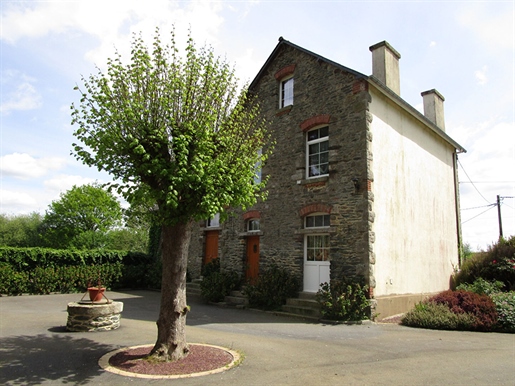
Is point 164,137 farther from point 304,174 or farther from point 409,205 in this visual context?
point 409,205

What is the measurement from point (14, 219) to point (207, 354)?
45.5 m

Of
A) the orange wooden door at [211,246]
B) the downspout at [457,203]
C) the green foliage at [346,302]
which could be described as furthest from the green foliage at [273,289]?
the downspout at [457,203]

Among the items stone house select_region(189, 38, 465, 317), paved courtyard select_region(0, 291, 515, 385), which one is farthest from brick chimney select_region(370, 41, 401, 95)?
paved courtyard select_region(0, 291, 515, 385)

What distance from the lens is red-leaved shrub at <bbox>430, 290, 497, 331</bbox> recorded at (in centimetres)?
974

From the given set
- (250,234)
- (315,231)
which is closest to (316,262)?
(315,231)

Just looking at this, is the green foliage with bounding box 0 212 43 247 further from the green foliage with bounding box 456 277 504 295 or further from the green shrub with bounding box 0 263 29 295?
the green foliage with bounding box 456 277 504 295

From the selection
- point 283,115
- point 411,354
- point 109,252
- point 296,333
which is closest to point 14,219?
point 109,252

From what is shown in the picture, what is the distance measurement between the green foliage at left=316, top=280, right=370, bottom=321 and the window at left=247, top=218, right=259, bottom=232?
168 inches

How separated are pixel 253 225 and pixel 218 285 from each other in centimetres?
252

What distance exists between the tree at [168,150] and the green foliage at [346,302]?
518 cm

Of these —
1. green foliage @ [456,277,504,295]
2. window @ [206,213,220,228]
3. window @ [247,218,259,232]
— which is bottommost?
green foliage @ [456,277,504,295]

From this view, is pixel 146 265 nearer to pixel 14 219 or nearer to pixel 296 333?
pixel 296 333

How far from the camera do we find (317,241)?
39.7 feet

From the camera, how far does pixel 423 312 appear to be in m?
10.4
